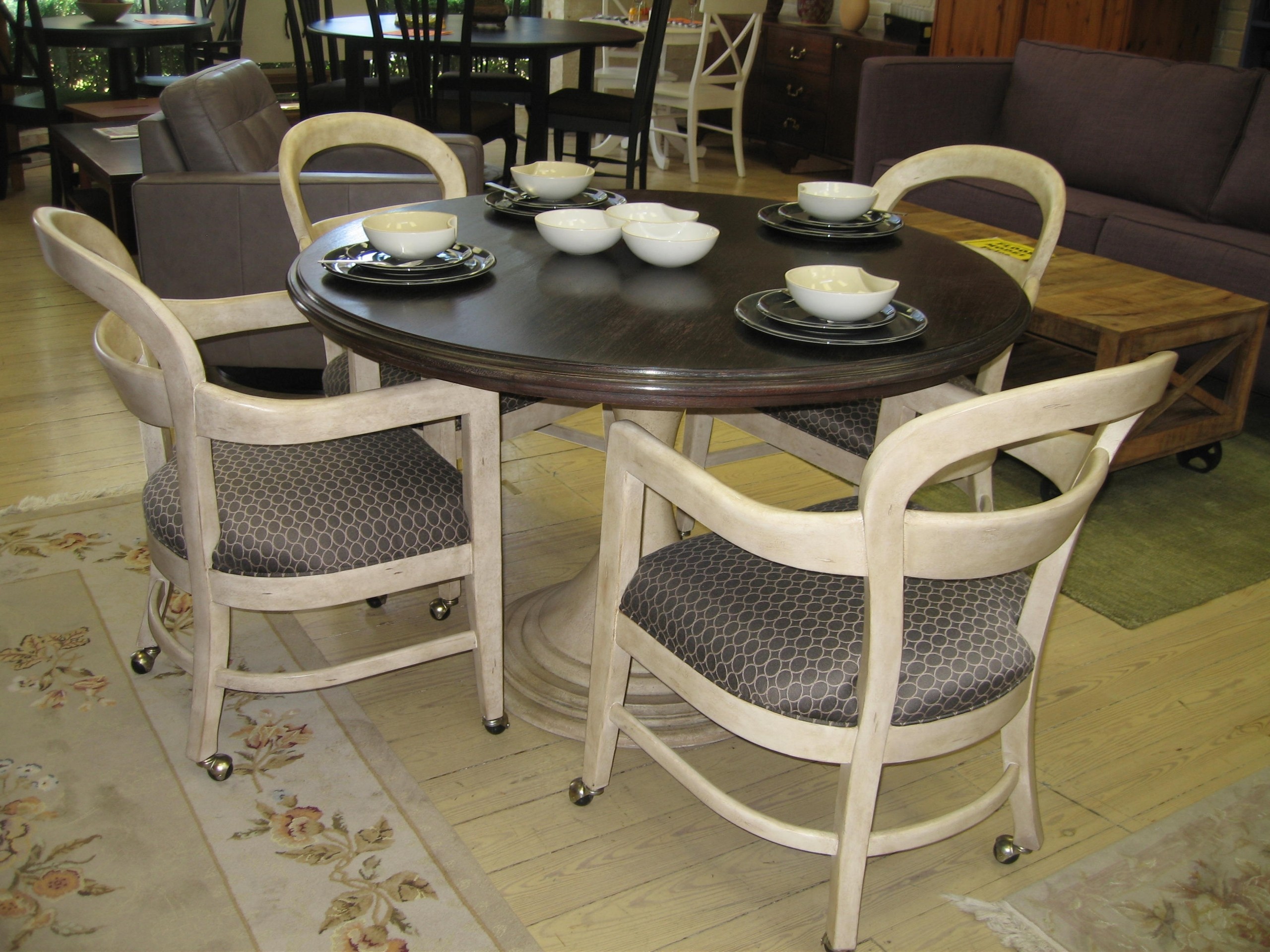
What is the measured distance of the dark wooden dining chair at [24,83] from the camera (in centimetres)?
451

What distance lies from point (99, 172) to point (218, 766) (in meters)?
2.51

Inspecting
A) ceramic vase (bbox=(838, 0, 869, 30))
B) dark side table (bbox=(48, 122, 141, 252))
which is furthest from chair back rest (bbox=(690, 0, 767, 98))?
dark side table (bbox=(48, 122, 141, 252))

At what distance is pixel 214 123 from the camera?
2.59 m

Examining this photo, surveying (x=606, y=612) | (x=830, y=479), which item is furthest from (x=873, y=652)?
(x=830, y=479)

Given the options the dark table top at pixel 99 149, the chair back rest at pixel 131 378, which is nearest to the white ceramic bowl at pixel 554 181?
the chair back rest at pixel 131 378

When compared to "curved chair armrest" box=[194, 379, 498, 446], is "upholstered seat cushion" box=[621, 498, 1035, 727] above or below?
below

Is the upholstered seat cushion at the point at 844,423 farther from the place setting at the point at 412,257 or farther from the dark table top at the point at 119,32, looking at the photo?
the dark table top at the point at 119,32

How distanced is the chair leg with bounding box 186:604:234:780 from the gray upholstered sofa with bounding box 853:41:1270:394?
101 inches

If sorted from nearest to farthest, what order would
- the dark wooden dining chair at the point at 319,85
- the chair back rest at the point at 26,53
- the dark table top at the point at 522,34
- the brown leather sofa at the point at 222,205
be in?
the brown leather sofa at the point at 222,205, the dark table top at the point at 522,34, the dark wooden dining chair at the point at 319,85, the chair back rest at the point at 26,53

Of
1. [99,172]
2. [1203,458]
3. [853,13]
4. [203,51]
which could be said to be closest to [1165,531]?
[1203,458]

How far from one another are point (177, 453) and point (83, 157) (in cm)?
273

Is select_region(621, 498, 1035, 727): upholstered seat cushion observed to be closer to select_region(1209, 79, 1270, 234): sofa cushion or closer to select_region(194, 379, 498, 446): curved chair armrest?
select_region(194, 379, 498, 446): curved chair armrest

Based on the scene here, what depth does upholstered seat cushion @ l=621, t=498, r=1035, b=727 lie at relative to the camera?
1196mm

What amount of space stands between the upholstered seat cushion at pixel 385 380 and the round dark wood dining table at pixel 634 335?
0.24m
